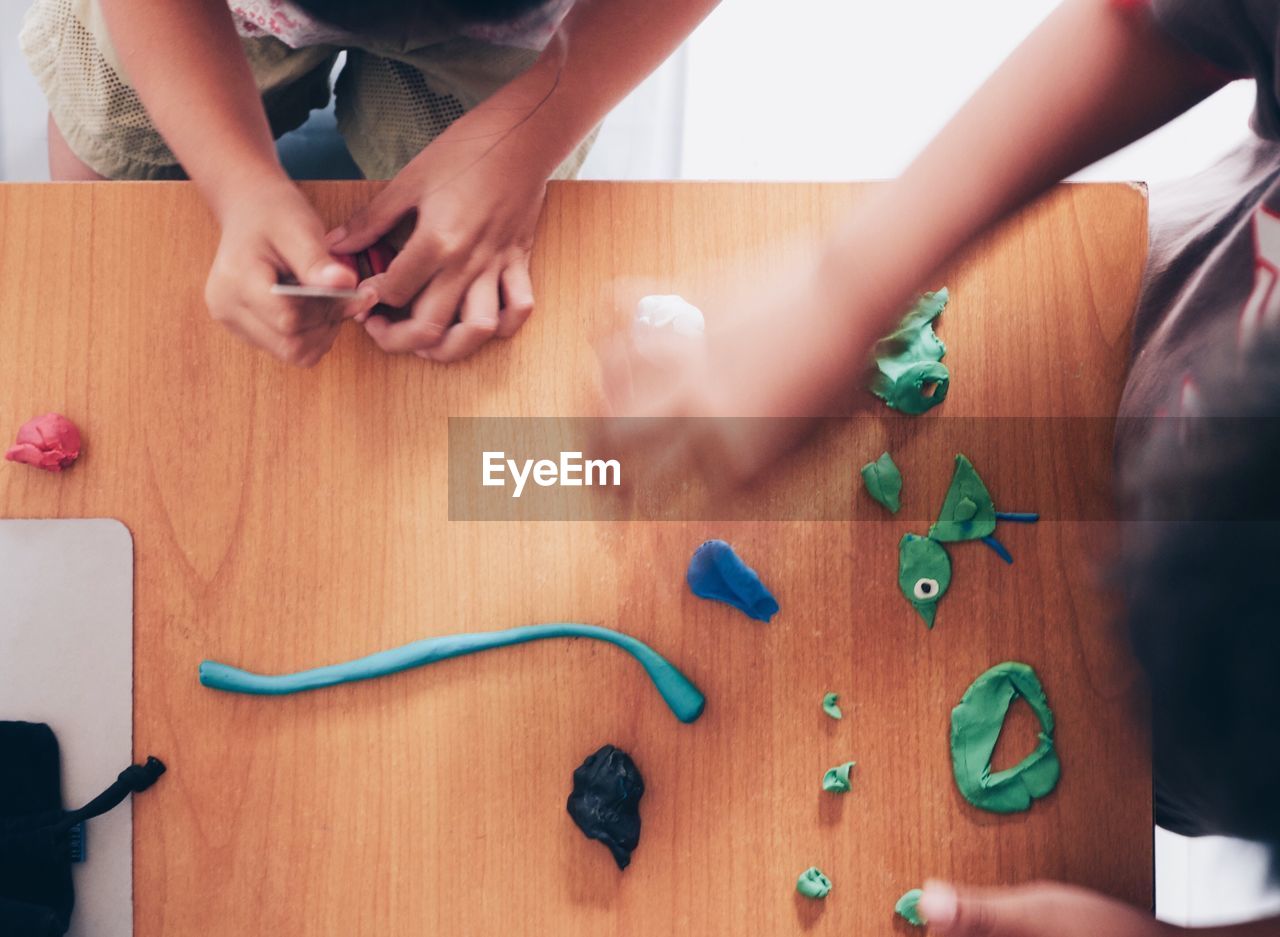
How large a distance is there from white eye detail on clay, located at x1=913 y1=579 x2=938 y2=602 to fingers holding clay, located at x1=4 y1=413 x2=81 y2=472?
451 millimetres

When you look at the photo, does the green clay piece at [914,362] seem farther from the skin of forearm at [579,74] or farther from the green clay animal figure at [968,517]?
the skin of forearm at [579,74]

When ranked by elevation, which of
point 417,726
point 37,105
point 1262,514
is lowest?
point 417,726

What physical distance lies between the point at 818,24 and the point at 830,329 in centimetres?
60

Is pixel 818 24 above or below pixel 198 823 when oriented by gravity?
above

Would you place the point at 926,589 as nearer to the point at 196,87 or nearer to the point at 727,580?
the point at 727,580

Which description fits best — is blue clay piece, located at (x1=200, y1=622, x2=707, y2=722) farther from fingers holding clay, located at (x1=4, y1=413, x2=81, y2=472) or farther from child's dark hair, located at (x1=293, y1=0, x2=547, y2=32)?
child's dark hair, located at (x1=293, y1=0, x2=547, y2=32)

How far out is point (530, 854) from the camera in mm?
445

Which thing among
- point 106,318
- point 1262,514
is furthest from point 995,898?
point 106,318

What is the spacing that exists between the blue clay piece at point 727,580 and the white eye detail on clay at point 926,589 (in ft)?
0.25

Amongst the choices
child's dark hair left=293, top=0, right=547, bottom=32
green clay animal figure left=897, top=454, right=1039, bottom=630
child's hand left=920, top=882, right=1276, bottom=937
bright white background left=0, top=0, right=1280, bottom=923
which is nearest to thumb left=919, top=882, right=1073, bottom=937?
child's hand left=920, top=882, right=1276, bottom=937

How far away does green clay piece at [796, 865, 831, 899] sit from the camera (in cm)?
44

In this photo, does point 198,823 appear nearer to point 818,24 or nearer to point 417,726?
point 417,726

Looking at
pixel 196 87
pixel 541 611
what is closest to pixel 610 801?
pixel 541 611

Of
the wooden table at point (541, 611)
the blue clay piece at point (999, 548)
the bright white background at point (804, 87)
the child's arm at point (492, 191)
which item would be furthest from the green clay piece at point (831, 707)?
the bright white background at point (804, 87)
